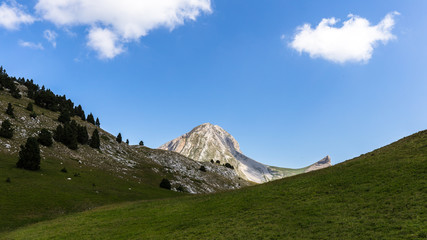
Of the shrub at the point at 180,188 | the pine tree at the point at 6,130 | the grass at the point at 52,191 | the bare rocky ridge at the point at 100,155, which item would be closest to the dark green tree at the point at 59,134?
the bare rocky ridge at the point at 100,155

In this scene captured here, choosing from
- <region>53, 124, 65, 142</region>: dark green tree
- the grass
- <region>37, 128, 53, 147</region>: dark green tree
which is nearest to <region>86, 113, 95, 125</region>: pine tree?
<region>53, 124, 65, 142</region>: dark green tree

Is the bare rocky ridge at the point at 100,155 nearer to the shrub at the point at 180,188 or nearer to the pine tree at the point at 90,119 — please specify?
the shrub at the point at 180,188

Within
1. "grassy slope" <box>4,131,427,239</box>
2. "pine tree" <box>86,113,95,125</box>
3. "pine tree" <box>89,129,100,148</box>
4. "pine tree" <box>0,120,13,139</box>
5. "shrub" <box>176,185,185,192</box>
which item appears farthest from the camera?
"pine tree" <box>86,113,95,125</box>

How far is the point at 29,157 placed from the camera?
6500 cm

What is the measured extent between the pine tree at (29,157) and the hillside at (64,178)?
6.29 ft

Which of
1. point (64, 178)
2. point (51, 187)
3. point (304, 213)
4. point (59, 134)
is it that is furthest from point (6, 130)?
point (304, 213)

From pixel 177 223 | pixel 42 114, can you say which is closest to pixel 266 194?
pixel 177 223

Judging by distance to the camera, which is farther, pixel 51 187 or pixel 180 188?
pixel 180 188

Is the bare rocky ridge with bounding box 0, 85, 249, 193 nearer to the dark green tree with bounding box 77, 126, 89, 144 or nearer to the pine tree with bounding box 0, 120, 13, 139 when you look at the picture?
the pine tree with bounding box 0, 120, 13, 139

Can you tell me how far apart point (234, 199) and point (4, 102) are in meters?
105

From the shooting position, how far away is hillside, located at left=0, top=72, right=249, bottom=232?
48250mm

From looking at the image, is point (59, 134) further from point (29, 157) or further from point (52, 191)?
point (52, 191)

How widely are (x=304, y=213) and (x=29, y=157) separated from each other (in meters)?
69.6

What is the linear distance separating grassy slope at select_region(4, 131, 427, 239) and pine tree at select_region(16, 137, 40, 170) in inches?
1211
